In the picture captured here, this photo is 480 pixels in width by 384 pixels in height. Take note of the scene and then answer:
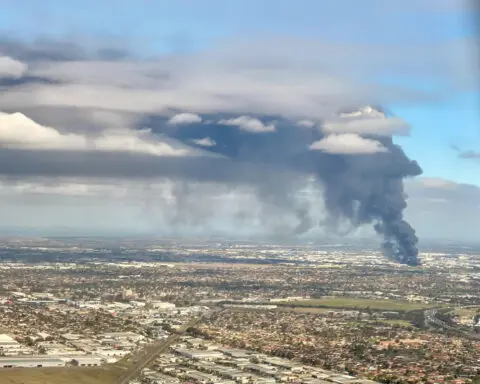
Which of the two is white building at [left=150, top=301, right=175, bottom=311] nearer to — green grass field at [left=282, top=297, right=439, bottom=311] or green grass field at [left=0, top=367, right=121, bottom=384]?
green grass field at [left=282, top=297, right=439, bottom=311]

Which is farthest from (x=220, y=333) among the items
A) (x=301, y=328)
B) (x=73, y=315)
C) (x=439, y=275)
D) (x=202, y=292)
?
(x=439, y=275)

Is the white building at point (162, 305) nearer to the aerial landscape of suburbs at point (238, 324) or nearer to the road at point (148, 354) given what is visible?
the aerial landscape of suburbs at point (238, 324)

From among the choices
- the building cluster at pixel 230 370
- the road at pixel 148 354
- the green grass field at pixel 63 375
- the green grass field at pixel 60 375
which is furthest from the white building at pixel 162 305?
the green grass field at pixel 60 375

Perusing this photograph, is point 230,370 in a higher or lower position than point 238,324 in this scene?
lower

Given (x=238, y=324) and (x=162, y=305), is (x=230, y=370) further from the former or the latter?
(x=162, y=305)

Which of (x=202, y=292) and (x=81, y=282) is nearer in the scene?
(x=202, y=292)

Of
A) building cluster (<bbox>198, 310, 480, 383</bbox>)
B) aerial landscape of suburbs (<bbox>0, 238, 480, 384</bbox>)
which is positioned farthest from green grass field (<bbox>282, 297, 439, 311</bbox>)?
building cluster (<bbox>198, 310, 480, 383</bbox>)

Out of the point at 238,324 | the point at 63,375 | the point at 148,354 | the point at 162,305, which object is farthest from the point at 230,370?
the point at 162,305

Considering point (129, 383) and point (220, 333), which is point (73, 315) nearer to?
point (220, 333)
